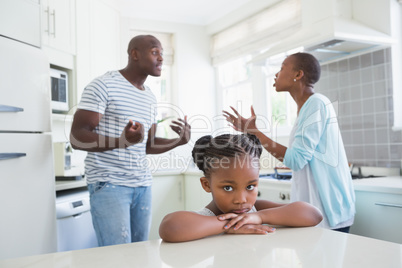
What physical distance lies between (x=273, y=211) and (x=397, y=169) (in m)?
1.72

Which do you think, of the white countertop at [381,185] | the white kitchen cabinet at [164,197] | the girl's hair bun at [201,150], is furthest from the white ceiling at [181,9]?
the girl's hair bun at [201,150]

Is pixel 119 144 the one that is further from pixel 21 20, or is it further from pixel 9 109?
pixel 21 20

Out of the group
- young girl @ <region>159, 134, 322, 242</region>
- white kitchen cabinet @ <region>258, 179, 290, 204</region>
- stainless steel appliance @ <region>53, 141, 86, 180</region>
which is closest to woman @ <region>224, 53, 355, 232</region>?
young girl @ <region>159, 134, 322, 242</region>

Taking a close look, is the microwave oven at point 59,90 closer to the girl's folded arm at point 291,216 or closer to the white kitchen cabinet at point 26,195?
the white kitchen cabinet at point 26,195

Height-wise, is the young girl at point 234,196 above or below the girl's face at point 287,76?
below

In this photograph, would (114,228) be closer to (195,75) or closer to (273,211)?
(273,211)

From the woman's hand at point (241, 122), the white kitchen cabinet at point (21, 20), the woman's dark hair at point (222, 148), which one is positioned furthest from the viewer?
the white kitchen cabinet at point (21, 20)

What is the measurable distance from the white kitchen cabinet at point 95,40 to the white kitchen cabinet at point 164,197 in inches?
40.9

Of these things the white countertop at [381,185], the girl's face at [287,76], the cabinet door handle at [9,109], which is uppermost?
the girl's face at [287,76]

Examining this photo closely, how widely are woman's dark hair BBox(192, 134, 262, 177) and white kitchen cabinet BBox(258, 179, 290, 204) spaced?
142cm

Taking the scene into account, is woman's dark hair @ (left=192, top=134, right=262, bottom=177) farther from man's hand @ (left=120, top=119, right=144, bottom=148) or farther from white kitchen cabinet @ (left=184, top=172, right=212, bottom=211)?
white kitchen cabinet @ (left=184, top=172, right=212, bottom=211)

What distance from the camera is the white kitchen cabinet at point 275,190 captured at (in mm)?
2473

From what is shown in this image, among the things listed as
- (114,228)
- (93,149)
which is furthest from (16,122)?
(114,228)

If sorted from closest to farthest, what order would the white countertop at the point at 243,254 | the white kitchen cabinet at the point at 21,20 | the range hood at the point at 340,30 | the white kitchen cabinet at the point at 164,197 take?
1. the white countertop at the point at 243,254
2. the white kitchen cabinet at the point at 21,20
3. the range hood at the point at 340,30
4. the white kitchen cabinet at the point at 164,197
